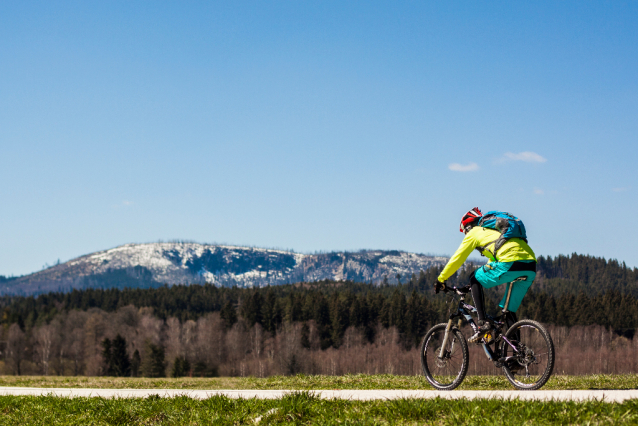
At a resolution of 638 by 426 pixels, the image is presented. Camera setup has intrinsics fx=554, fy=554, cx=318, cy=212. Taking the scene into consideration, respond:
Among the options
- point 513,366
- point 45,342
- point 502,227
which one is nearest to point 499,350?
point 513,366

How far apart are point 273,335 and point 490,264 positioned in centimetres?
13813

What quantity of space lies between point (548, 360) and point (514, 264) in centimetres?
160

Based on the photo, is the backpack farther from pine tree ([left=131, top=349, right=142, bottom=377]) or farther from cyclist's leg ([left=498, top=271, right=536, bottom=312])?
pine tree ([left=131, top=349, right=142, bottom=377])

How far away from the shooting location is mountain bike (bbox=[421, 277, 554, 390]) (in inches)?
354

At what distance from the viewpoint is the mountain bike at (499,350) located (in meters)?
9.00

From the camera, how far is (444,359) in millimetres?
10531

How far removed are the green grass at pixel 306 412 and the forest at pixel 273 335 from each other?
92962mm

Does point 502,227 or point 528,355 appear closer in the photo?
point 528,355

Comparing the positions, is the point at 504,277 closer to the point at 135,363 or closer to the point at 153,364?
the point at 153,364

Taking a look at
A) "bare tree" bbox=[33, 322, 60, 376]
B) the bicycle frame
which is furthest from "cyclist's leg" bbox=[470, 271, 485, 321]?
"bare tree" bbox=[33, 322, 60, 376]

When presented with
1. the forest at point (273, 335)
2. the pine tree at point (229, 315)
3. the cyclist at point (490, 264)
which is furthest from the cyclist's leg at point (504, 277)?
the pine tree at point (229, 315)

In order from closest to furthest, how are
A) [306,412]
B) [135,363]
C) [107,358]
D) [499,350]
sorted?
[306,412] → [499,350] → [107,358] → [135,363]

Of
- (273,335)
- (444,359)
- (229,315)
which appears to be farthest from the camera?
(229,315)

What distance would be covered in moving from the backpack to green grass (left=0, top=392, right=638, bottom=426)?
3047mm
